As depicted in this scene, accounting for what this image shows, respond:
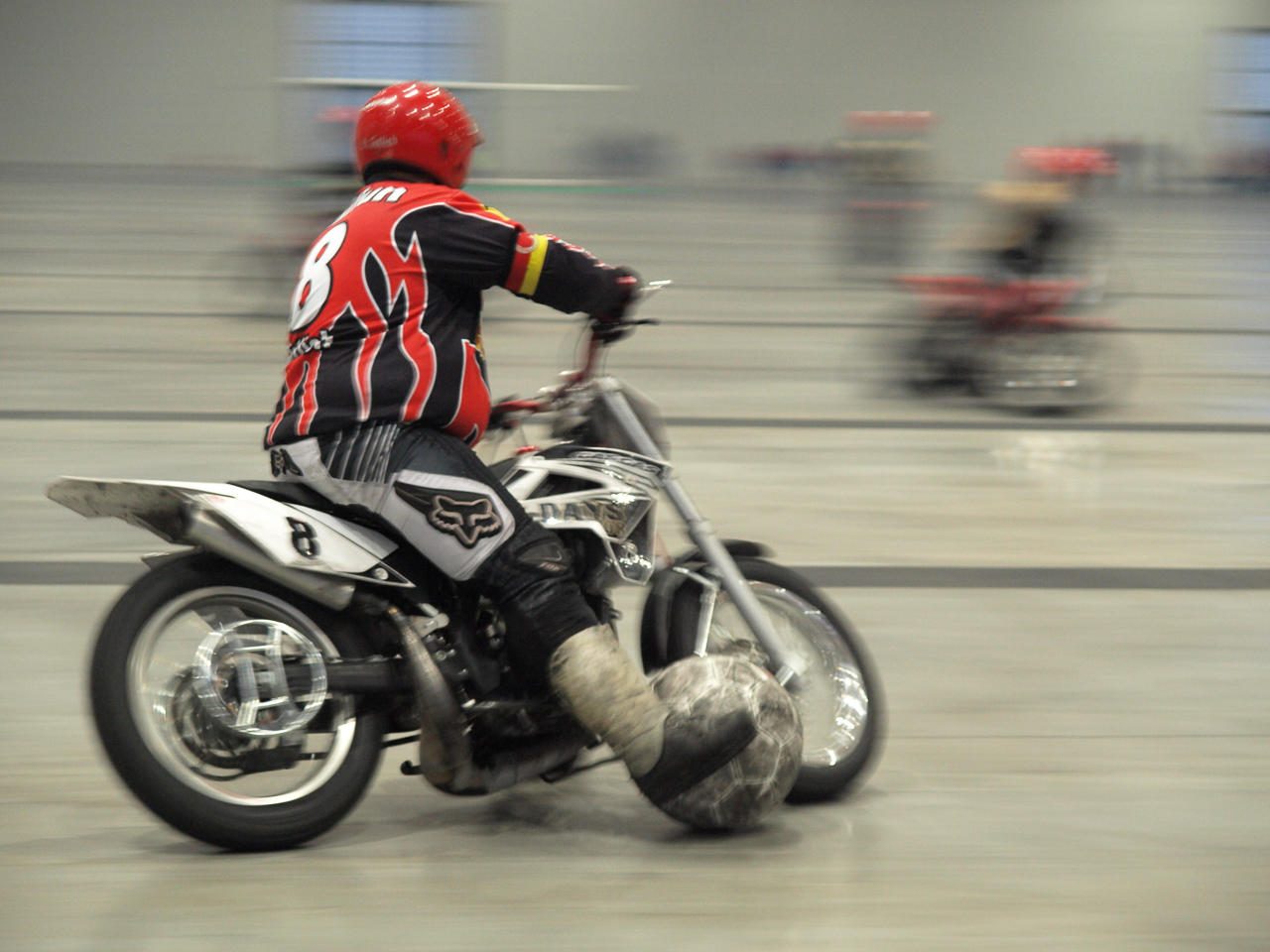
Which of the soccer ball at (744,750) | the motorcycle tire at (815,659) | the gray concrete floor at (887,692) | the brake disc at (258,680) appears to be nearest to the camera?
the gray concrete floor at (887,692)

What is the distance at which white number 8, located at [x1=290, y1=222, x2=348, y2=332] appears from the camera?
128 inches

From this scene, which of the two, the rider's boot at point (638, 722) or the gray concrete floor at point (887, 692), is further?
the rider's boot at point (638, 722)

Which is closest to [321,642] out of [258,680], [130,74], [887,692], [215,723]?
[258,680]

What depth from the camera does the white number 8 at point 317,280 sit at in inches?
128

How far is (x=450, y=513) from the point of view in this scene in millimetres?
3176

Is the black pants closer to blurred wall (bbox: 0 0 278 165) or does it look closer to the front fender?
the front fender

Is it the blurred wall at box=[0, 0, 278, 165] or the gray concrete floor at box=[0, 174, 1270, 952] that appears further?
the blurred wall at box=[0, 0, 278, 165]

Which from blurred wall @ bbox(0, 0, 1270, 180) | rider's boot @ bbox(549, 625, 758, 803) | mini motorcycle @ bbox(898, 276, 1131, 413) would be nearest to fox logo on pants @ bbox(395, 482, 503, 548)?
rider's boot @ bbox(549, 625, 758, 803)

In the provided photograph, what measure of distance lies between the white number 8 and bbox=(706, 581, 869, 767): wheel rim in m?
1.16

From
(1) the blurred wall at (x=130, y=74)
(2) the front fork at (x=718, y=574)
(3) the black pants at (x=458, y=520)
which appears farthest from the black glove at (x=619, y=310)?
(1) the blurred wall at (x=130, y=74)

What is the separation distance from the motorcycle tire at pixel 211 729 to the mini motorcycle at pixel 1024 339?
22.2ft

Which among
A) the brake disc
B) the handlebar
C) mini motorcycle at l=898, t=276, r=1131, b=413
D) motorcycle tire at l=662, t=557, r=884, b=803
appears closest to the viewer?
the brake disc

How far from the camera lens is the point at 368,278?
3.21 metres

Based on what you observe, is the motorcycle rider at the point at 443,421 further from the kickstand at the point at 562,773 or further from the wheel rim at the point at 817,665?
the wheel rim at the point at 817,665
